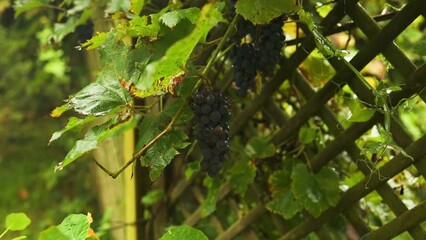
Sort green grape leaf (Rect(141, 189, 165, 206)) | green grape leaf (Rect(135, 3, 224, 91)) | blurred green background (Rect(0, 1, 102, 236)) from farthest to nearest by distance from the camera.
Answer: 1. blurred green background (Rect(0, 1, 102, 236))
2. green grape leaf (Rect(141, 189, 165, 206))
3. green grape leaf (Rect(135, 3, 224, 91))

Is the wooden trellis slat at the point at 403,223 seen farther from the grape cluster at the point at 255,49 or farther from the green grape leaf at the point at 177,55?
the green grape leaf at the point at 177,55

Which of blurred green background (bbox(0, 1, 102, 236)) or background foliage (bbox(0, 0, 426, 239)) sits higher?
blurred green background (bbox(0, 1, 102, 236))

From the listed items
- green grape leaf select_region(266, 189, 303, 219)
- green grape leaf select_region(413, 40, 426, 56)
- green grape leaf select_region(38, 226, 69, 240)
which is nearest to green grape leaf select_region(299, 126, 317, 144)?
green grape leaf select_region(266, 189, 303, 219)

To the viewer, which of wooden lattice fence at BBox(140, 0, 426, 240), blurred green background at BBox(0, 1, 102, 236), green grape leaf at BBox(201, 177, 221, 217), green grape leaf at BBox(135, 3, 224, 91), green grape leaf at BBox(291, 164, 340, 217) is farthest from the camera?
blurred green background at BBox(0, 1, 102, 236)

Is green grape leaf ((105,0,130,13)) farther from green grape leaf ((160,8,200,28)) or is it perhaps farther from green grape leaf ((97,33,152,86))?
green grape leaf ((160,8,200,28))

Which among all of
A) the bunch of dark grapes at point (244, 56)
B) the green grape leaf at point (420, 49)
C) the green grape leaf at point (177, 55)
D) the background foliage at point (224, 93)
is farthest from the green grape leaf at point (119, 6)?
the green grape leaf at point (420, 49)

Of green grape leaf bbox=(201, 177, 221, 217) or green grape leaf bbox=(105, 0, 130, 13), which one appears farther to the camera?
green grape leaf bbox=(201, 177, 221, 217)

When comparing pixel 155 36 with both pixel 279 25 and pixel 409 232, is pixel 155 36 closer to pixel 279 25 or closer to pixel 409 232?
pixel 279 25
